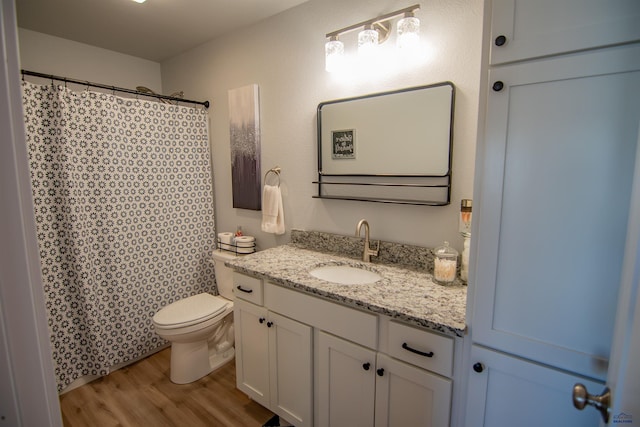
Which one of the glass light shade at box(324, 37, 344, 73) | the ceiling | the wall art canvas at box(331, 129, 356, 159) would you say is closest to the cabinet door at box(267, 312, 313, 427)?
the wall art canvas at box(331, 129, 356, 159)

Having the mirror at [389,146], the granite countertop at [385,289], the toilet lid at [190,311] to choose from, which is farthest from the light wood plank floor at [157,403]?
the mirror at [389,146]

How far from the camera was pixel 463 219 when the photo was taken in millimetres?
1446

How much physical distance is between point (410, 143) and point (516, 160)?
777mm

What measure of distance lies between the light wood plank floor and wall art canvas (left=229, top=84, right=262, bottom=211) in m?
1.27

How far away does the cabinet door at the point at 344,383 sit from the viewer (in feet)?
4.32

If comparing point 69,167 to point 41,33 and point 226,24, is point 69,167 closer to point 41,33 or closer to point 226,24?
point 41,33

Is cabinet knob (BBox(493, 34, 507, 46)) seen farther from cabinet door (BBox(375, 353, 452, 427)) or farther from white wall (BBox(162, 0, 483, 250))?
cabinet door (BBox(375, 353, 452, 427))

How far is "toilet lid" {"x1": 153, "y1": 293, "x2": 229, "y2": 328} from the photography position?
199cm

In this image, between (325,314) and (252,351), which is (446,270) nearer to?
(325,314)

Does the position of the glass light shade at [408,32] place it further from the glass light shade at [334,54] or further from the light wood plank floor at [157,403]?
the light wood plank floor at [157,403]

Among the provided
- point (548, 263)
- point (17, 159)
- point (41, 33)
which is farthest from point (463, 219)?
point (41, 33)

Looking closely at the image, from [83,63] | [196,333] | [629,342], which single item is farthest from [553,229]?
[83,63]

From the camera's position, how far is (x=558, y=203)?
33.5 inches

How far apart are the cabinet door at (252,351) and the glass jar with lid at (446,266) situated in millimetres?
891
